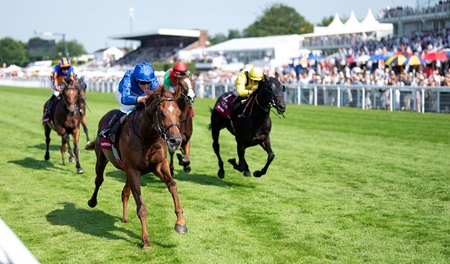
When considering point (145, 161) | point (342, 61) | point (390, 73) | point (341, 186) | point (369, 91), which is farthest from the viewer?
point (342, 61)

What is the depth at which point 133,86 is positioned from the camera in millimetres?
6633

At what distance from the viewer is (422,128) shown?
52.2ft

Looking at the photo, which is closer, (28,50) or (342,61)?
(342,61)

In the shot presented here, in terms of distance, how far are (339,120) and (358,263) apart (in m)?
14.2

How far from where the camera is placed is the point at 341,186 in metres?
8.72

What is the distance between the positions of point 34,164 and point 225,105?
420 centimetres

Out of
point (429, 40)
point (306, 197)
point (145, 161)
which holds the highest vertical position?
point (429, 40)

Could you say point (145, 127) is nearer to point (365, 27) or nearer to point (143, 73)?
point (143, 73)

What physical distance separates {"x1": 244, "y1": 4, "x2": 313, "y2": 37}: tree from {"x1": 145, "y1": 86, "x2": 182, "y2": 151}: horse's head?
105649 mm

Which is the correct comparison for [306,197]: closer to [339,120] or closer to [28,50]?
[339,120]

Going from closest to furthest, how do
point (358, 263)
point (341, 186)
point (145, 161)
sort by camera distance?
Result: point (358, 263) < point (145, 161) < point (341, 186)

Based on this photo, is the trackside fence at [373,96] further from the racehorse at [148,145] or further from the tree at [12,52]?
the tree at [12,52]

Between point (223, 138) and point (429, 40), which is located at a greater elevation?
point (429, 40)

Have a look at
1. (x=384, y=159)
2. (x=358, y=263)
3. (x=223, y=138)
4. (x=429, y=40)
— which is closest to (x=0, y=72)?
(x=429, y=40)
